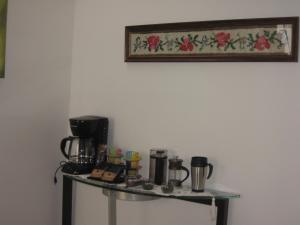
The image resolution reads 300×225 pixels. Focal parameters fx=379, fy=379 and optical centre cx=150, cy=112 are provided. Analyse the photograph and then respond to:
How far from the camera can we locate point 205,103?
196 cm

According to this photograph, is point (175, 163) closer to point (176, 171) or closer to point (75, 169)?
point (176, 171)

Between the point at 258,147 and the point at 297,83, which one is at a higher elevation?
the point at 297,83

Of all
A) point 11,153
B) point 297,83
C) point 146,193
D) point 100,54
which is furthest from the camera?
point 100,54

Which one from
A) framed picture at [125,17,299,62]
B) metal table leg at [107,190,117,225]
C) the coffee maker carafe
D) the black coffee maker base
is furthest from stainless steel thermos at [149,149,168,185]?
framed picture at [125,17,299,62]

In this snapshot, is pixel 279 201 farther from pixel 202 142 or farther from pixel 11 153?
pixel 11 153

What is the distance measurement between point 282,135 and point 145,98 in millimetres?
763

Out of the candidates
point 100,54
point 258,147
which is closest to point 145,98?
point 100,54

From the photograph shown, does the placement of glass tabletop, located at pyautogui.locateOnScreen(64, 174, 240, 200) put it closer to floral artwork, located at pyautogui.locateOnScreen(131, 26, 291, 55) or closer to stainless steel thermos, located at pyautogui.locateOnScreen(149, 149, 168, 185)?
stainless steel thermos, located at pyautogui.locateOnScreen(149, 149, 168, 185)

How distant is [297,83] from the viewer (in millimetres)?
1745

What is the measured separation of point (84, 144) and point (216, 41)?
917 mm

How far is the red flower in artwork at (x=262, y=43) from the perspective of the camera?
5.84ft

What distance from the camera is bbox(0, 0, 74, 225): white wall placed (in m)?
2.04

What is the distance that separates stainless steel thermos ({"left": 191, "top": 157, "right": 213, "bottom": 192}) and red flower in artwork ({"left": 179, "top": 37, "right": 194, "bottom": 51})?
1.87 ft

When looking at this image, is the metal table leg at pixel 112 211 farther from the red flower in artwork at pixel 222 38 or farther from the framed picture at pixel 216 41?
the red flower in artwork at pixel 222 38
